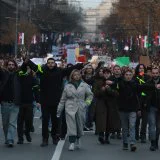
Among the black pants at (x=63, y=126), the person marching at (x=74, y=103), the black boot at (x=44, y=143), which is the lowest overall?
the black boot at (x=44, y=143)

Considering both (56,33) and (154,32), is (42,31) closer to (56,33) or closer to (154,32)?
(56,33)

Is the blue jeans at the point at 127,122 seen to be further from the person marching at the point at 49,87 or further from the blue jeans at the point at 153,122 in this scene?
the person marching at the point at 49,87

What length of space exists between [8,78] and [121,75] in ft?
8.40

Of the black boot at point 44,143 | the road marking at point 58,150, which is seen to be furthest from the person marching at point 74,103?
the black boot at point 44,143

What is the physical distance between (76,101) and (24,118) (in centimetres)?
192

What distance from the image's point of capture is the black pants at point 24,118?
16328 millimetres

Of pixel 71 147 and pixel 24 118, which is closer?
pixel 71 147

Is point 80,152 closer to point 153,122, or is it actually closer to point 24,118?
point 153,122

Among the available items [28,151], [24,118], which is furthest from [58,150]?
[24,118]

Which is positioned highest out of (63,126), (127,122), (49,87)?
(49,87)

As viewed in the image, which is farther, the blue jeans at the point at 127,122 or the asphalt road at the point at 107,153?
the blue jeans at the point at 127,122

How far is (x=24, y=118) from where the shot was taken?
659 inches

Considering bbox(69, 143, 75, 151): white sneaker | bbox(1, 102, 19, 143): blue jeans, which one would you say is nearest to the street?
bbox(69, 143, 75, 151): white sneaker

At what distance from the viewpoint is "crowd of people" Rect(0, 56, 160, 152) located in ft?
50.1
